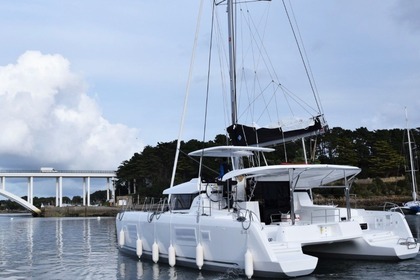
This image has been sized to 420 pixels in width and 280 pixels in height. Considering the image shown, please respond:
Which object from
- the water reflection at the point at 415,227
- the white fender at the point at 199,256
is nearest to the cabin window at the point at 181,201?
the white fender at the point at 199,256

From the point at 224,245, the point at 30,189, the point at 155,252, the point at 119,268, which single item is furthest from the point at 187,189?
the point at 30,189

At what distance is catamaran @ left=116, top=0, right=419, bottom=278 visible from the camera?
36.8 ft

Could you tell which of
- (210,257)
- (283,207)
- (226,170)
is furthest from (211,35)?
(210,257)

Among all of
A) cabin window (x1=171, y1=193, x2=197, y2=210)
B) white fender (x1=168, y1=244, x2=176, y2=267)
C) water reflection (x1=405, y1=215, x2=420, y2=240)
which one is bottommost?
water reflection (x1=405, y1=215, x2=420, y2=240)

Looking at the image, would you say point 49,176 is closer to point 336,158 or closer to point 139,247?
point 336,158

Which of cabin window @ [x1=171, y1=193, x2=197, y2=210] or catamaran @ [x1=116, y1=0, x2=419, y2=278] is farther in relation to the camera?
cabin window @ [x1=171, y1=193, x2=197, y2=210]

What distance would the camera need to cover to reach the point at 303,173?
522 inches

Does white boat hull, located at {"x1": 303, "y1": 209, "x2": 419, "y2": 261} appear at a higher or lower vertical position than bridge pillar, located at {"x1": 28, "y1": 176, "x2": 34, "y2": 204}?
lower

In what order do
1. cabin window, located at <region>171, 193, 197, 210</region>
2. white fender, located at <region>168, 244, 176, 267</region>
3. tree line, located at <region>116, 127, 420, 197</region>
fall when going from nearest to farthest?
white fender, located at <region>168, 244, 176, 267</region> < cabin window, located at <region>171, 193, 197, 210</region> < tree line, located at <region>116, 127, 420, 197</region>

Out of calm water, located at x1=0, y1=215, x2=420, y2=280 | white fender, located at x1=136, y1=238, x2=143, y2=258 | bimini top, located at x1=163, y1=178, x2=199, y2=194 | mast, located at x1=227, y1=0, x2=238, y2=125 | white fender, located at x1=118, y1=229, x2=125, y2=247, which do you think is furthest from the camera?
white fender, located at x1=118, y1=229, x2=125, y2=247

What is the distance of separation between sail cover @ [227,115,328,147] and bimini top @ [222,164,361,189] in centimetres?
160

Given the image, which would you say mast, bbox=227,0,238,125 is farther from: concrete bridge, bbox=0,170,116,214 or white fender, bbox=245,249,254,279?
concrete bridge, bbox=0,170,116,214

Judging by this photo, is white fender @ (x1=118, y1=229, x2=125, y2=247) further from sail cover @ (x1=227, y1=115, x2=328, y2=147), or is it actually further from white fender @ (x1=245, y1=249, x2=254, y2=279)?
white fender @ (x1=245, y1=249, x2=254, y2=279)

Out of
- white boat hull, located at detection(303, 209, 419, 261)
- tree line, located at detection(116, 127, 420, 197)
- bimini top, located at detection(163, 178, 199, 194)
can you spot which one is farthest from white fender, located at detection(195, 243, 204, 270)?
tree line, located at detection(116, 127, 420, 197)
